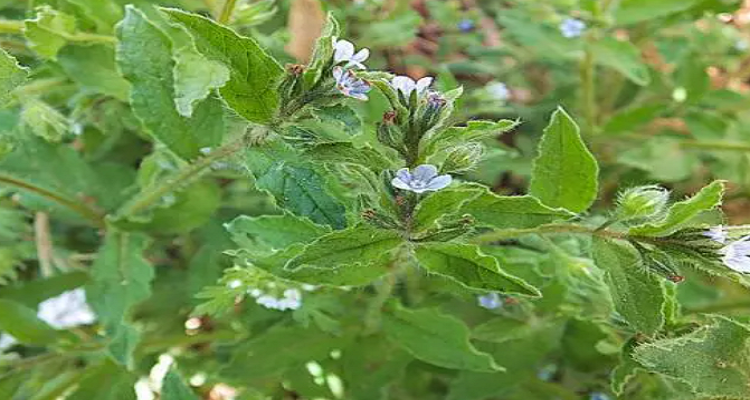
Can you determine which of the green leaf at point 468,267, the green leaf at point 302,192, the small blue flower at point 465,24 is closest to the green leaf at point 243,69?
the green leaf at point 302,192

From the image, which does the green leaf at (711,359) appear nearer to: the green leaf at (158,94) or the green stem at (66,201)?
the green leaf at (158,94)

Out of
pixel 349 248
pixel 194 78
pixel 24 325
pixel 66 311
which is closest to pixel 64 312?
pixel 66 311

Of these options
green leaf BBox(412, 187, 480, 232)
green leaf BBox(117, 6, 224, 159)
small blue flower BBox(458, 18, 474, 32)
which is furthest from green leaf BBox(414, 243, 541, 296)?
small blue flower BBox(458, 18, 474, 32)

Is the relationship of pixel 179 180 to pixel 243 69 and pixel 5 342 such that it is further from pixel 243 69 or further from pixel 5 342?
pixel 5 342

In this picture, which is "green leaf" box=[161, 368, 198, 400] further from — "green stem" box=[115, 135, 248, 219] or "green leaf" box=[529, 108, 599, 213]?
"green leaf" box=[529, 108, 599, 213]

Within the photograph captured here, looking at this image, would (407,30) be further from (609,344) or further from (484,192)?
(484,192)

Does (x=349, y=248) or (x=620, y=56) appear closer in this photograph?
(x=349, y=248)
